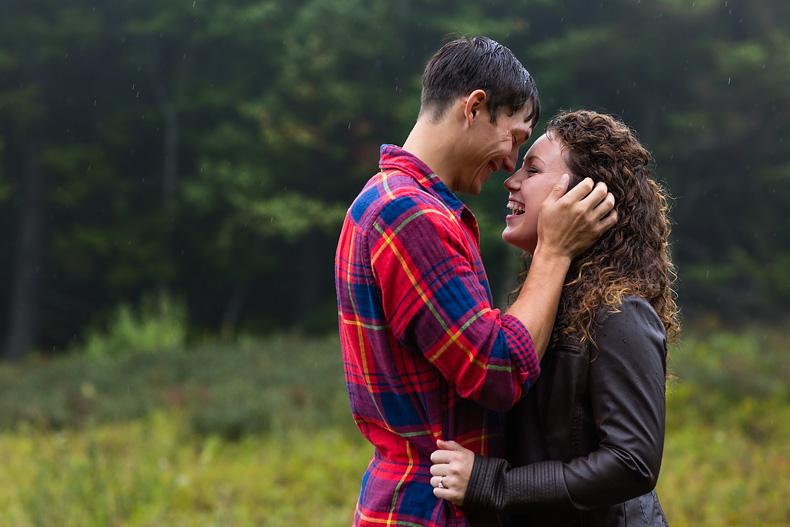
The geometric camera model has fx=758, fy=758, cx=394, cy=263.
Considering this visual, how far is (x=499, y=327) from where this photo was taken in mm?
1593

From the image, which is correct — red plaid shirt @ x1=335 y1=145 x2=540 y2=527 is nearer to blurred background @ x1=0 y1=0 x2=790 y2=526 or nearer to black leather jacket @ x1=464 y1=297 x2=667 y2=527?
black leather jacket @ x1=464 y1=297 x2=667 y2=527

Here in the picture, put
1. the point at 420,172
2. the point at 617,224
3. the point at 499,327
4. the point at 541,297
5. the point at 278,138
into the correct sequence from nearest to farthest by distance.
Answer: the point at 499,327 < the point at 541,297 < the point at 420,172 < the point at 617,224 < the point at 278,138

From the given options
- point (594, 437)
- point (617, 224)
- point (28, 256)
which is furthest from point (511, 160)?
point (28, 256)

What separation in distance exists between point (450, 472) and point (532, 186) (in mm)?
759

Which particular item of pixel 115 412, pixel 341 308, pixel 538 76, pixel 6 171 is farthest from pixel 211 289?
pixel 341 308

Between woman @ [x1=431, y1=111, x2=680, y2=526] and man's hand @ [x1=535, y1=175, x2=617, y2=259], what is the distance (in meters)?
0.08

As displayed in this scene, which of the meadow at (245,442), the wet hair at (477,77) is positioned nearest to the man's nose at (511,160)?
the wet hair at (477,77)

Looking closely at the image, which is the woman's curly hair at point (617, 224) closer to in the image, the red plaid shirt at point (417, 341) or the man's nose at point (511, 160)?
the man's nose at point (511, 160)

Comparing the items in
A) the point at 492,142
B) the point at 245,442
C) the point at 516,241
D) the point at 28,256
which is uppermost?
the point at 492,142

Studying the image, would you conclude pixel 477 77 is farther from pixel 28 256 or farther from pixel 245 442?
pixel 28 256

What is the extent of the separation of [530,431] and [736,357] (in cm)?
960

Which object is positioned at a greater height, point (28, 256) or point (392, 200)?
point (392, 200)

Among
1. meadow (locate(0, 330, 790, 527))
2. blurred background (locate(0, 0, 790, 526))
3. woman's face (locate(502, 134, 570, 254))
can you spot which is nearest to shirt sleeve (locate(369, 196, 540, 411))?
woman's face (locate(502, 134, 570, 254))

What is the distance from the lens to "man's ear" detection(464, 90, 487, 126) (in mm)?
1803
